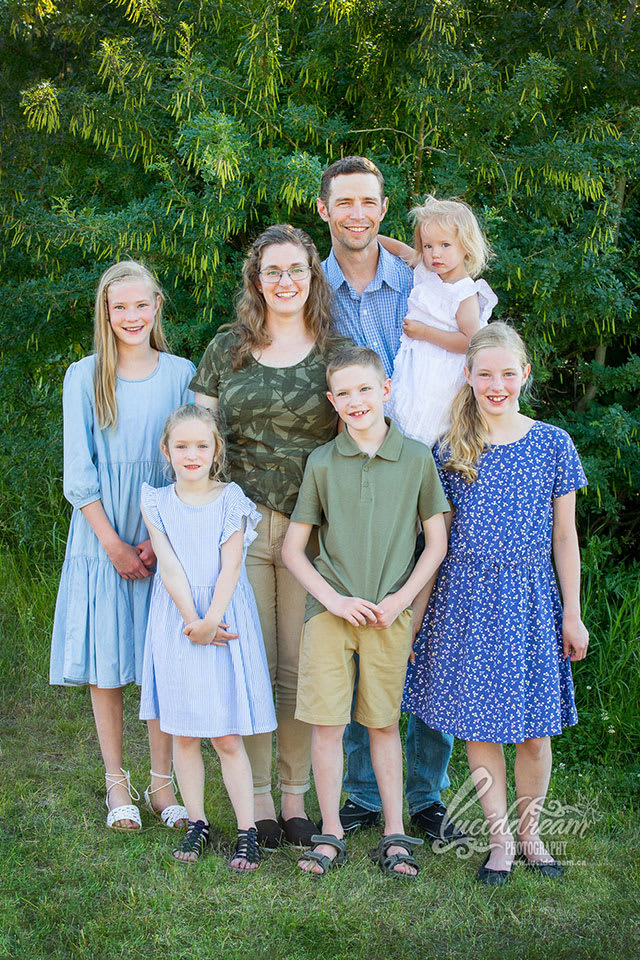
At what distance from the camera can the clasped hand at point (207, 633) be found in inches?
120

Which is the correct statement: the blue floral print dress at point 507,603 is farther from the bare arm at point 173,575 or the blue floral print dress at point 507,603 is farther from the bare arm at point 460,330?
the bare arm at point 173,575

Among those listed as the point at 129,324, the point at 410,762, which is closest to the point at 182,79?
the point at 129,324

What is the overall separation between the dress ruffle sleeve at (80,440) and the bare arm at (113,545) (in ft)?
0.12

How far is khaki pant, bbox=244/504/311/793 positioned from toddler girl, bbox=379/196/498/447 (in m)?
0.59

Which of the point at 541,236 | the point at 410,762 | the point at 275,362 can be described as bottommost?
the point at 410,762

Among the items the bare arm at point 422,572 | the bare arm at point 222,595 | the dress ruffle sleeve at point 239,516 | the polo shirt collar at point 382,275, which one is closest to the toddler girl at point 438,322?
the polo shirt collar at point 382,275

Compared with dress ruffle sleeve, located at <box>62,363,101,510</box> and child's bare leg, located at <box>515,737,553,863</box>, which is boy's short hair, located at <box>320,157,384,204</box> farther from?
child's bare leg, located at <box>515,737,553,863</box>

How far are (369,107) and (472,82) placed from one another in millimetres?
558

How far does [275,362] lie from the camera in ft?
10.5

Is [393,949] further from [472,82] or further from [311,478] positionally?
[472,82]

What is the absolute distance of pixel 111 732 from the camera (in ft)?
11.3

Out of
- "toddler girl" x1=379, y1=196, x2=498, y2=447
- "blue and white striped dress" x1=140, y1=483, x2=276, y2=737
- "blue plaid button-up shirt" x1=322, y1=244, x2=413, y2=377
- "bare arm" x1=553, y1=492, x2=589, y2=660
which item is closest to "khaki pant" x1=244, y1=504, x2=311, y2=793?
"blue and white striped dress" x1=140, y1=483, x2=276, y2=737

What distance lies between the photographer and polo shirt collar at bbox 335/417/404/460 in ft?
10.1

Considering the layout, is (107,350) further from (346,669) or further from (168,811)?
(168,811)
